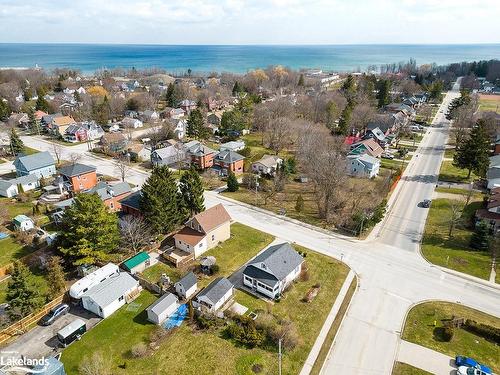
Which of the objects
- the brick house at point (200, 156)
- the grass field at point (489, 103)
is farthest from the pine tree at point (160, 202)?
the grass field at point (489, 103)

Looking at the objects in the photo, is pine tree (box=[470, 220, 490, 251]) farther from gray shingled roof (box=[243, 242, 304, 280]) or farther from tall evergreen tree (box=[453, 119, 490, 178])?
tall evergreen tree (box=[453, 119, 490, 178])

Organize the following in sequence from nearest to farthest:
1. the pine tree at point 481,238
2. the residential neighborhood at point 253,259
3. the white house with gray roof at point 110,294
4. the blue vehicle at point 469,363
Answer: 1. the blue vehicle at point 469,363
2. the residential neighborhood at point 253,259
3. the white house with gray roof at point 110,294
4. the pine tree at point 481,238

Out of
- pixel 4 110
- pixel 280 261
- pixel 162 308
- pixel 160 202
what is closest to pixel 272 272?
pixel 280 261

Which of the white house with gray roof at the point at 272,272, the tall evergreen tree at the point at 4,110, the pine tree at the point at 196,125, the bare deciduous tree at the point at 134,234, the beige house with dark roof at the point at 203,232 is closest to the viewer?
the white house with gray roof at the point at 272,272

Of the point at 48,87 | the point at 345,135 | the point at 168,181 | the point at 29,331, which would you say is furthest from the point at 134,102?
the point at 29,331

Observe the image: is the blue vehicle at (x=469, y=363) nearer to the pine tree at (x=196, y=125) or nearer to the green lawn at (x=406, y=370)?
the green lawn at (x=406, y=370)

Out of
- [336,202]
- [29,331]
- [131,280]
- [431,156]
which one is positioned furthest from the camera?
[431,156]

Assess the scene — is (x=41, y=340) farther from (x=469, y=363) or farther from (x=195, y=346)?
(x=469, y=363)

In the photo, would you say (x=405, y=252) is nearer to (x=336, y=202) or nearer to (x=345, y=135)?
(x=336, y=202)

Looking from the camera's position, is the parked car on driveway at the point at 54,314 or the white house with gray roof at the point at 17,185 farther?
the white house with gray roof at the point at 17,185
